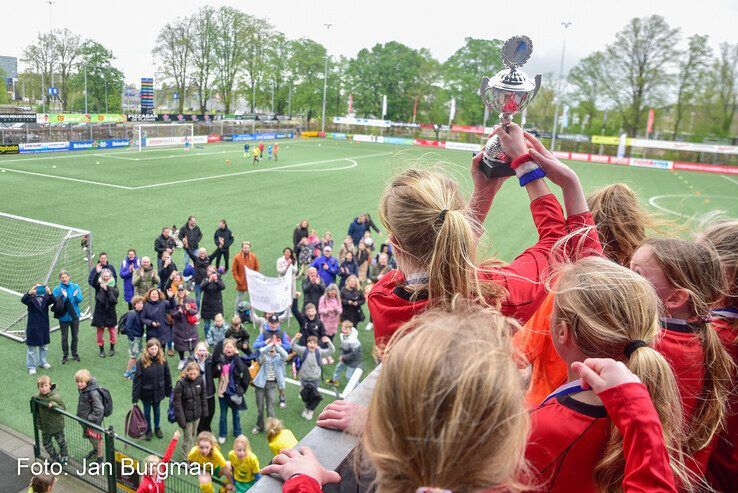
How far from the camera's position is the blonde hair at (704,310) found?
2.03 metres

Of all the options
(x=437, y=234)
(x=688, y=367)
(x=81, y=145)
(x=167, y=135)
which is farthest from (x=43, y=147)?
(x=688, y=367)

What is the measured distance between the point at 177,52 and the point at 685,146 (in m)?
59.7

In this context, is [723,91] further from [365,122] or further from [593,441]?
[593,441]

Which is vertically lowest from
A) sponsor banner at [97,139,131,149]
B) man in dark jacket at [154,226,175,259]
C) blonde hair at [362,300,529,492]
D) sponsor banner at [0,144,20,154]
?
man in dark jacket at [154,226,175,259]

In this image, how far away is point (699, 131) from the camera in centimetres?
5966

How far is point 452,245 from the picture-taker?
2.08m

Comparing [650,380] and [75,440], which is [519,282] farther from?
[75,440]

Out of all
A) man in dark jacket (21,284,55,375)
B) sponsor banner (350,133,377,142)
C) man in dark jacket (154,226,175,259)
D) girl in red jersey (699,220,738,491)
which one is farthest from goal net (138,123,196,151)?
girl in red jersey (699,220,738,491)

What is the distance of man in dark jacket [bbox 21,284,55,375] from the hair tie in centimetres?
963

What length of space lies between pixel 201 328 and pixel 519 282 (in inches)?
384

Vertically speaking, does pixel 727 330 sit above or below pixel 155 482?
above

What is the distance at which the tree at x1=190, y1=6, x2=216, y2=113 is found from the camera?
70938mm

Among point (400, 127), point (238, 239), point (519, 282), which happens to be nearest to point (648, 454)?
point (519, 282)

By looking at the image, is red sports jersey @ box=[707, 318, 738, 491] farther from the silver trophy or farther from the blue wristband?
the silver trophy
